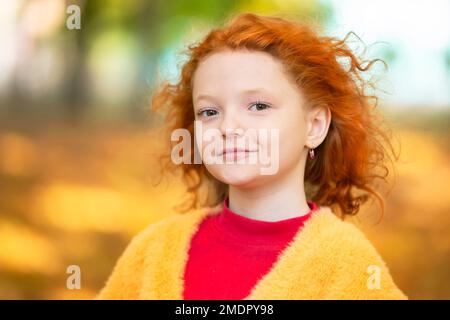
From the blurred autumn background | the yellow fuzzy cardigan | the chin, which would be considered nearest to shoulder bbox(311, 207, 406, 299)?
the yellow fuzzy cardigan

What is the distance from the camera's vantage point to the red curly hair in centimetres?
134

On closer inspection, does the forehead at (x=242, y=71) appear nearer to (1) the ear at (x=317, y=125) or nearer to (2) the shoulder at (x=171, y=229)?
(1) the ear at (x=317, y=125)

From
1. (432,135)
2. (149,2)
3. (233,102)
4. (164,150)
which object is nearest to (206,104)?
(233,102)

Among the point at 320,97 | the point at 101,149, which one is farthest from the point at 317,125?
the point at 101,149

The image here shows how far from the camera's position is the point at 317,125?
1385mm

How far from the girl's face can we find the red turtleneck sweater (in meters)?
0.09

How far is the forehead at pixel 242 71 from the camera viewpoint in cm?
127

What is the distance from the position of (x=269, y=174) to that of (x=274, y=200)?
6cm

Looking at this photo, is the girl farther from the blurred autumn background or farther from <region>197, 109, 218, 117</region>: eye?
the blurred autumn background

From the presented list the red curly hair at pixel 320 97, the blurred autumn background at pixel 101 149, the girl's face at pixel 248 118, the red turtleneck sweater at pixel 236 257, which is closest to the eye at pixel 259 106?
the girl's face at pixel 248 118

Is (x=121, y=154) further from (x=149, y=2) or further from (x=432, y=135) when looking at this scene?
(x=432, y=135)

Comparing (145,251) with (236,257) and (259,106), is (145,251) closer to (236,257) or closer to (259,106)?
(236,257)

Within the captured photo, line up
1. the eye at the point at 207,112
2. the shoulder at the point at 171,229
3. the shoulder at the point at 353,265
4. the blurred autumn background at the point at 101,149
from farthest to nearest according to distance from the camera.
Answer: the blurred autumn background at the point at 101,149
the shoulder at the point at 171,229
the eye at the point at 207,112
the shoulder at the point at 353,265

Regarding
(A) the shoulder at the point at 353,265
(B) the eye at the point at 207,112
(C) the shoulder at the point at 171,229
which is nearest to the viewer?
(A) the shoulder at the point at 353,265
